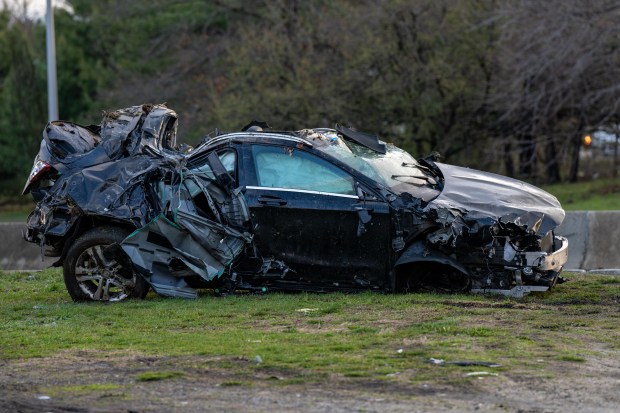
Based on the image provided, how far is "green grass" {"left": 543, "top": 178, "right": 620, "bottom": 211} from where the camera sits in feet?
69.9

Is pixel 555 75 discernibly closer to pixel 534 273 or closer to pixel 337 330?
pixel 534 273

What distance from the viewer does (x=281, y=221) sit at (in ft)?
33.3

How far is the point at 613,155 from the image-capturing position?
86.8 ft

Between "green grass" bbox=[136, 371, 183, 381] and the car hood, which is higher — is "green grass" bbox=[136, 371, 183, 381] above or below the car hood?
below

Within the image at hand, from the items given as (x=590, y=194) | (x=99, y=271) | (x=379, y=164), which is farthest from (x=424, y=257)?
(x=590, y=194)

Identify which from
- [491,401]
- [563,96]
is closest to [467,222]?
[491,401]

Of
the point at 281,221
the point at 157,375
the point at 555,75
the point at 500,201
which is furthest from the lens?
the point at 555,75

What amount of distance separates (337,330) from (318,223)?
6.19 ft

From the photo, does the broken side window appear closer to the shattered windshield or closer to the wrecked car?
the wrecked car

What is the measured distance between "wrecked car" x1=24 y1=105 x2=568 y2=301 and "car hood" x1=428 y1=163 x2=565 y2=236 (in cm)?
2

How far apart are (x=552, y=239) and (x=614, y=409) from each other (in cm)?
458

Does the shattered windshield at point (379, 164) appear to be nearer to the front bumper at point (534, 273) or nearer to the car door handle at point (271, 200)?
the car door handle at point (271, 200)

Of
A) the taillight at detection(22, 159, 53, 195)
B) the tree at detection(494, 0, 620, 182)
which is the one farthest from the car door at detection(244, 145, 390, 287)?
the tree at detection(494, 0, 620, 182)

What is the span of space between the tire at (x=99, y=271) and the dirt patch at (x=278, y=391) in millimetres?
3193
